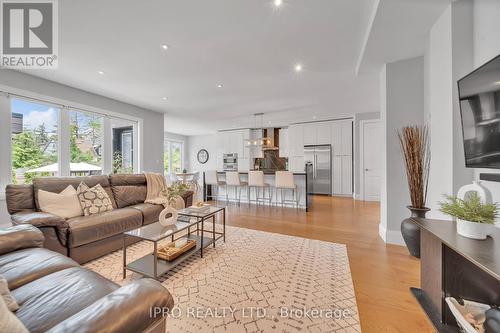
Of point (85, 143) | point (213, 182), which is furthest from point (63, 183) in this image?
point (213, 182)

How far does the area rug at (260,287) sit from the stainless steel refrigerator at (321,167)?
4.32 metres

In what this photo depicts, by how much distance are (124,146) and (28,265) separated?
460cm

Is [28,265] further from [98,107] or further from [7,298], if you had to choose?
[98,107]

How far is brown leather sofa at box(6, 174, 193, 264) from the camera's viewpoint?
2061 millimetres

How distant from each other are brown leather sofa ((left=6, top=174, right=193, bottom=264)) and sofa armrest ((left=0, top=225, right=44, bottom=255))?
413 mm

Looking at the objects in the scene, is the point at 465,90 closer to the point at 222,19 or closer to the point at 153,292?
the point at 222,19

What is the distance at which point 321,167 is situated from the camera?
6.92 meters

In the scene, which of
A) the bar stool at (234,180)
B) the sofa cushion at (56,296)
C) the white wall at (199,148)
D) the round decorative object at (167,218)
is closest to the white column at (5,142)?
the round decorative object at (167,218)

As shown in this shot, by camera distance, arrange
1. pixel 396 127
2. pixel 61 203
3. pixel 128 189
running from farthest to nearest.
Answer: pixel 128 189, pixel 396 127, pixel 61 203

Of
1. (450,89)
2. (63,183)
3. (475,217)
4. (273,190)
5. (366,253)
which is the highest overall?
(450,89)

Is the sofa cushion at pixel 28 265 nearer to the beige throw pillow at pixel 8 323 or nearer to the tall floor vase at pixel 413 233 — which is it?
the beige throw pillow at pixel 8 323

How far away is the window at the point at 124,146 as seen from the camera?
5102 millimetres

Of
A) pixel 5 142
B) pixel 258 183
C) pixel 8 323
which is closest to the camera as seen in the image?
pixel 8 323

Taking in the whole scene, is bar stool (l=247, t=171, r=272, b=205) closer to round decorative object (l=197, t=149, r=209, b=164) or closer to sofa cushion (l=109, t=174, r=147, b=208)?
sofa cushion (l=109, t=174, r=147, b=208)
